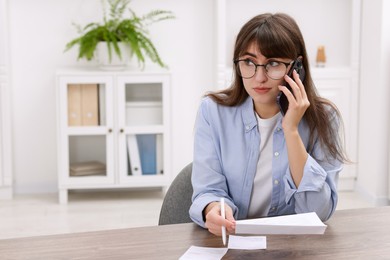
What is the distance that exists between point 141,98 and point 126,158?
1.34 feet

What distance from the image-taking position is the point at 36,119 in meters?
4.70

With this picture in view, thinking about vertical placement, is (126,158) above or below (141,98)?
below

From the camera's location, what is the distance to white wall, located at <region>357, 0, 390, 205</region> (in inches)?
170

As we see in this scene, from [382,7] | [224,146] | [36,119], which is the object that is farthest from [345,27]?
[224,146]

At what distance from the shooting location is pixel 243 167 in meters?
2.01

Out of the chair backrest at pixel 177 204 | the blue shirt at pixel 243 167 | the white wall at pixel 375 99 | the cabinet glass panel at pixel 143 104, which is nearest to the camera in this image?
the blue shirt at pixel 243 167

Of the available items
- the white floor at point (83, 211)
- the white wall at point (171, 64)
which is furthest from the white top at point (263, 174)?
the white wall at point (171, 64)

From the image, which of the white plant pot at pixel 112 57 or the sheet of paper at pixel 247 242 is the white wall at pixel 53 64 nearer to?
the white plant pot at pixel 112 57

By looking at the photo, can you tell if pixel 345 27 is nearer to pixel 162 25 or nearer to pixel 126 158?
pixel 162 25

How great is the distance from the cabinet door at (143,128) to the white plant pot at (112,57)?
0.12 metres

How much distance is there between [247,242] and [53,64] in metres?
3.27

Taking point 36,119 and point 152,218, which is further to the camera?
point 36,119

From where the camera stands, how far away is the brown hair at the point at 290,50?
190 cm

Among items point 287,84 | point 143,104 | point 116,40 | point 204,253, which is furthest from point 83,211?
point 204,253
